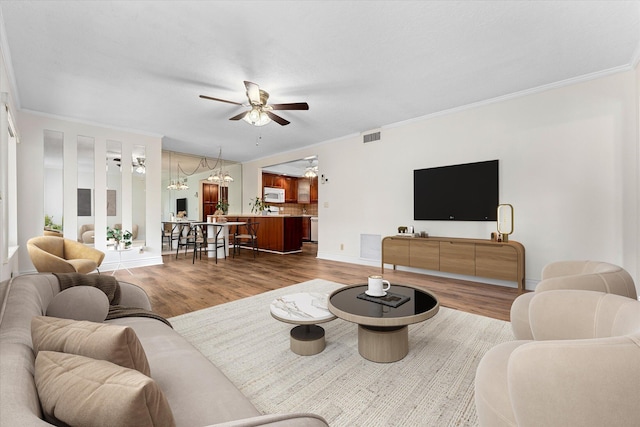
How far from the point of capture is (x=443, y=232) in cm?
454

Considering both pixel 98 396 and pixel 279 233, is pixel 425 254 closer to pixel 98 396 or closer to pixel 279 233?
pixel 279 233

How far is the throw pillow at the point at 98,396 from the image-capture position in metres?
0.56

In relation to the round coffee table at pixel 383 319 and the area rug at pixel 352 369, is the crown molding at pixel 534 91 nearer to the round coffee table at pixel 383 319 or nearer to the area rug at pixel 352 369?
the area rug at pixel 352 369

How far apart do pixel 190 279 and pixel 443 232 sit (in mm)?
4137

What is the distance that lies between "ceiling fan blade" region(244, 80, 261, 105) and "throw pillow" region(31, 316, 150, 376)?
2678 mm

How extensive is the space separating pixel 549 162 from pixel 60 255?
6.67 m

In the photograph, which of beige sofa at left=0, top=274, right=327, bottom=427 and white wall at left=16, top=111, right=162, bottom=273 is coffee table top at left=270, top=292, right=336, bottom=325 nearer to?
beige sofa at left=0, top=274, right=327, bottom=427

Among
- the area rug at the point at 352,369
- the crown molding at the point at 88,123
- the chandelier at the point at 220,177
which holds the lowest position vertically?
the area rug at the point at 352,369

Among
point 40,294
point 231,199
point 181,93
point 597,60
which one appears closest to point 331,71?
point 181,93

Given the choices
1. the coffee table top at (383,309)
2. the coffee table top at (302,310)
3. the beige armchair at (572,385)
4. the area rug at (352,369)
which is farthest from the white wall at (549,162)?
the beige armchair at (572,385)

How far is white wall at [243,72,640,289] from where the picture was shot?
318 centimetres

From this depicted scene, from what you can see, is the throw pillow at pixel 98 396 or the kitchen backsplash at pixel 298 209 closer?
the throw pillow at pixel 98 396

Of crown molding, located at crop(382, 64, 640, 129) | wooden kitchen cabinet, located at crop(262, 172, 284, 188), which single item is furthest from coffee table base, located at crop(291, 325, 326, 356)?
wooden kitchen cabinet, located at crop(262, 172, 284, 188)

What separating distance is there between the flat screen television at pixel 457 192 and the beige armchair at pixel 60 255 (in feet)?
15.9
